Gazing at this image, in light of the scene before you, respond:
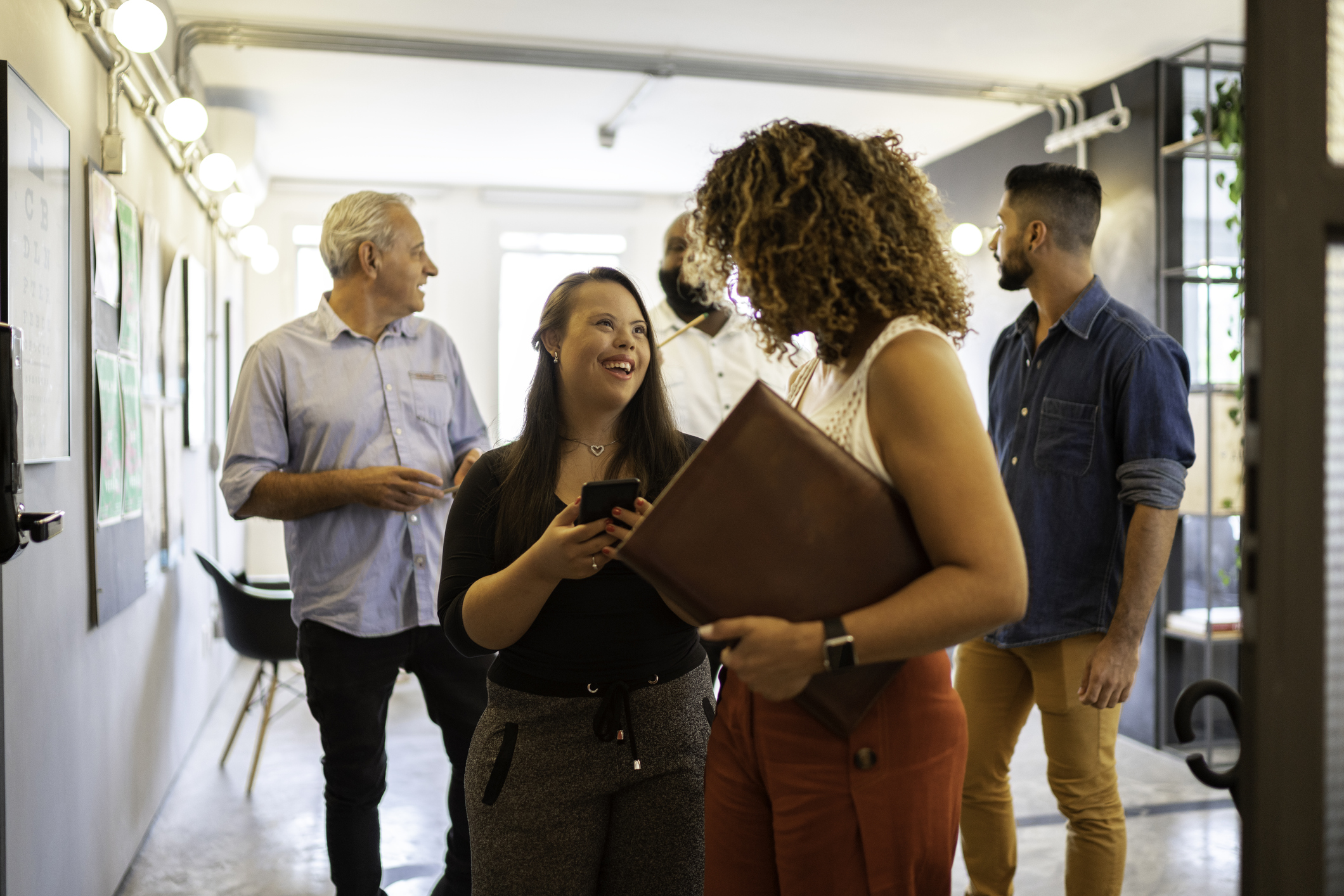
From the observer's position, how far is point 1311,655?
0.75 metres

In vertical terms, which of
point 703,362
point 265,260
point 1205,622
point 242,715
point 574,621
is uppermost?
point 265,260

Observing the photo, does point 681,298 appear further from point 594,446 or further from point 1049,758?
point 1049,758

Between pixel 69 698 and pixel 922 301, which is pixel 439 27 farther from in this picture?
pixel 922 301

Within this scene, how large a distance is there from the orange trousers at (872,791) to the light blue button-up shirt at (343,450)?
1.43 metres

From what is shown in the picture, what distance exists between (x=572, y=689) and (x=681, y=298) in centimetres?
163

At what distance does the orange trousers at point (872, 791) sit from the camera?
3.66 ft

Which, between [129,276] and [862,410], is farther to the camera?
[129,276]

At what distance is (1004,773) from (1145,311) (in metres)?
2.98

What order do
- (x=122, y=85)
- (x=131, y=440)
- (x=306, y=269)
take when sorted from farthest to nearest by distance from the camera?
(x=306, y=269) < (x=131, y=440) < (x=122, y=85)

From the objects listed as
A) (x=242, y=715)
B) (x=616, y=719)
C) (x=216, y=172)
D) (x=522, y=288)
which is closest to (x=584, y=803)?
(x=616, y=719)

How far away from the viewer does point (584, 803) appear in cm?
145

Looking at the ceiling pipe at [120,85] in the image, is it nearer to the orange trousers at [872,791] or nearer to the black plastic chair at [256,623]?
the black plastic chair at [256,623]

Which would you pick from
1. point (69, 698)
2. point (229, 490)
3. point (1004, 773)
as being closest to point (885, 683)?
point (1004, 773)

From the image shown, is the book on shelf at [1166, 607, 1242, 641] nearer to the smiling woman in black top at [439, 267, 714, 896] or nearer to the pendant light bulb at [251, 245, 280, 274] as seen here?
the smiling woman in black top at [439, 267, 714, 896]
